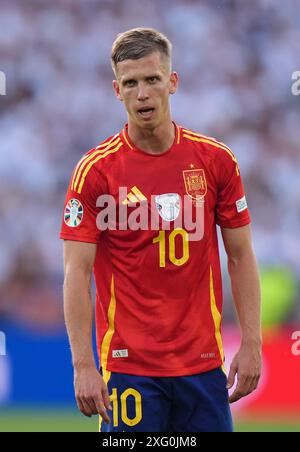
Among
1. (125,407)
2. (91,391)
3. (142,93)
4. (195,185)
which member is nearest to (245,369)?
(125,407)

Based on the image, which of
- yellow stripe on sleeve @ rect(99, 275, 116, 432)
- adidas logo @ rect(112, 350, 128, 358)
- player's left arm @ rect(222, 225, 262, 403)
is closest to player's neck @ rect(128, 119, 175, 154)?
player's left arm @ rect(222, 225, 262, 403)

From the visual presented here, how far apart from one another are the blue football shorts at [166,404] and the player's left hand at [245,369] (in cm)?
6

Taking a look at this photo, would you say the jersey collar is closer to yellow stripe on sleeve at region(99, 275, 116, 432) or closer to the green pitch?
yellow stripe on sleeve at region(99, 275, 116, 432)

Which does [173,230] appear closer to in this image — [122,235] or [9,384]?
[122,235]

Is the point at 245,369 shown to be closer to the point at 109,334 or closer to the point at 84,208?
the point at 109,334

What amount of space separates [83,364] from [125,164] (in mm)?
716

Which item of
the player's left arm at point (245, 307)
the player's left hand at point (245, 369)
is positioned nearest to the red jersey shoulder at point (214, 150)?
the player's left arm at point (245, 307)

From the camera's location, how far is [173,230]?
10.3 ft

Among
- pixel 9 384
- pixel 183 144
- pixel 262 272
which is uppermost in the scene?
pixel 183 144

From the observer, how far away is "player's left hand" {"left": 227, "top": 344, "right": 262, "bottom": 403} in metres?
3.16

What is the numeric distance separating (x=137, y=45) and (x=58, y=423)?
10.2ft

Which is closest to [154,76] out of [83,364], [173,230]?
[173,230]

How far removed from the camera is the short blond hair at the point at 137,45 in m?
3.12

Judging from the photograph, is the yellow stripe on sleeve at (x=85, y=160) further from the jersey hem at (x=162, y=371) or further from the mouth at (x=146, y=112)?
the jersey hem at (x=162, y=371)
